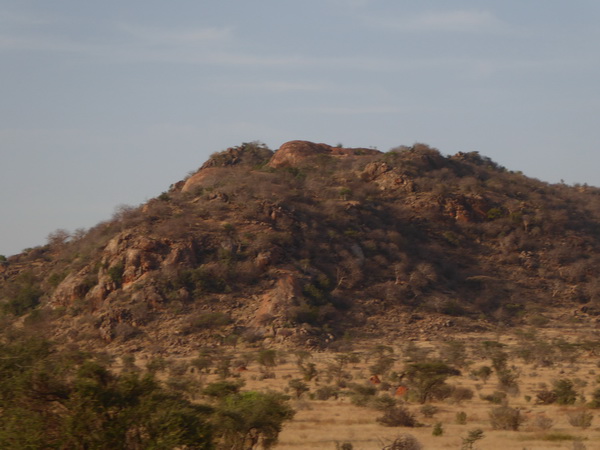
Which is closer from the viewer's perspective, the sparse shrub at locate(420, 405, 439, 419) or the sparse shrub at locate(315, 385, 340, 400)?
the sparse shrub at locate(420, 405, 439, 419)

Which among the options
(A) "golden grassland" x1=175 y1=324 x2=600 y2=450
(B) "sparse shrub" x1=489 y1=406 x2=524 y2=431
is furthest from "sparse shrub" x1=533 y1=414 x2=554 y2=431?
(B) "sparse shrub" x1=489 y1=406 x2=524 y2=431

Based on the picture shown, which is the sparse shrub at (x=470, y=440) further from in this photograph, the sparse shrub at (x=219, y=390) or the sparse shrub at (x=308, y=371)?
the sparse shrub at (x=308, y=371)

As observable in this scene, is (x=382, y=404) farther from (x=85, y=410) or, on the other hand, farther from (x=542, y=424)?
(x=85, y=410)

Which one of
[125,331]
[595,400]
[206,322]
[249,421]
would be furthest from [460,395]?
[125,331]

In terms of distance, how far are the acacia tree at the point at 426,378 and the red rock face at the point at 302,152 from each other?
33903mm

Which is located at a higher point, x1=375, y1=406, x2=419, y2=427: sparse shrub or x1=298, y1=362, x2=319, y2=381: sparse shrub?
x1=375, y1=406, x2=419, y2=427: sparse shrub

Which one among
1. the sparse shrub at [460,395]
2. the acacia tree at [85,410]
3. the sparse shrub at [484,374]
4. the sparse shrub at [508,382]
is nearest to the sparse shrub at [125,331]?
the sparse shrub at [484,374]

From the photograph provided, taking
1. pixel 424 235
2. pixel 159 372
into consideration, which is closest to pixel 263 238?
pixel 424 235

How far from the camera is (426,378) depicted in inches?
818

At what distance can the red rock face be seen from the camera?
54.9 metres

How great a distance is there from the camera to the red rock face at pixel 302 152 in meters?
54.9

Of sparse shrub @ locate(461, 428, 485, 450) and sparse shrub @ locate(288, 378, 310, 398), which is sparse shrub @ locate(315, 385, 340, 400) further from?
sparse shrub @ locate(461, 428, 485, 450)

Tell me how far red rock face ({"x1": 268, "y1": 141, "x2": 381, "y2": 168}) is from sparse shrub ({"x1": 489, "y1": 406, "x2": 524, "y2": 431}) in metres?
39.1

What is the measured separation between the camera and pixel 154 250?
3872 cm
